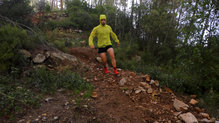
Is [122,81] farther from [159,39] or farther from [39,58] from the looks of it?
[159,39]

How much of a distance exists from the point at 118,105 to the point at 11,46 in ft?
11.7

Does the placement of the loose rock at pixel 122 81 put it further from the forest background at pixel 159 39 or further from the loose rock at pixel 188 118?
the loose rock at pixel 188 118

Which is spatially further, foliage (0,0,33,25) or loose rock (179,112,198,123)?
foliage (0,0,33,25)

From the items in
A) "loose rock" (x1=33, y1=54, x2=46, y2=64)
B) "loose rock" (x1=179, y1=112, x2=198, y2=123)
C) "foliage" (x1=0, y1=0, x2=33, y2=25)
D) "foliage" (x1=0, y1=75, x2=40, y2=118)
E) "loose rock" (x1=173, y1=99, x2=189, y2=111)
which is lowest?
"loose rock" (x1=179, y1=112, x2=198, y2=123)

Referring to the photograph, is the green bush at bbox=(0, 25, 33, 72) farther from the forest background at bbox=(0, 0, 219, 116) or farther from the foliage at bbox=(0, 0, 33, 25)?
the foliage at bbox=(0, 0, 33, 25)

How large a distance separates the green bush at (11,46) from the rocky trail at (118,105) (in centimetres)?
49

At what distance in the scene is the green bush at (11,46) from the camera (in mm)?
3996

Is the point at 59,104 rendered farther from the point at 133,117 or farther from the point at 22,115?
the point at 133,117

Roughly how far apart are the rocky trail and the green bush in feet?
1.62

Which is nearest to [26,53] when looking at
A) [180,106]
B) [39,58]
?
[39,58]

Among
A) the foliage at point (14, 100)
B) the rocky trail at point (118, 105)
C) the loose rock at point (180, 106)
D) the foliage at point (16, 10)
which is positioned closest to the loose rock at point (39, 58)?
the rocky trail at point (118, 105)

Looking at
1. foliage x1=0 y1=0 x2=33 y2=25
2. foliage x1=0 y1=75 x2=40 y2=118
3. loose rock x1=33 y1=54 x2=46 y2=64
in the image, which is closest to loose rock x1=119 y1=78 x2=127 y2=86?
foliage x1=0 y1=75 x2=40 y2=118

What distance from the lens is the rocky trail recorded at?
2.80 meters

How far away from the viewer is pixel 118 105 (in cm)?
332
